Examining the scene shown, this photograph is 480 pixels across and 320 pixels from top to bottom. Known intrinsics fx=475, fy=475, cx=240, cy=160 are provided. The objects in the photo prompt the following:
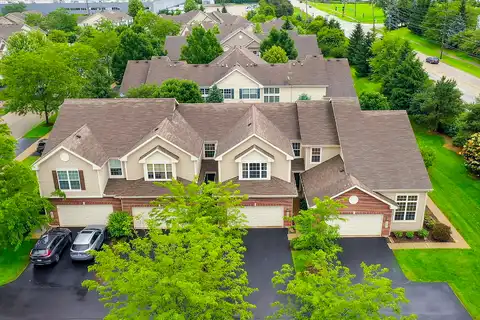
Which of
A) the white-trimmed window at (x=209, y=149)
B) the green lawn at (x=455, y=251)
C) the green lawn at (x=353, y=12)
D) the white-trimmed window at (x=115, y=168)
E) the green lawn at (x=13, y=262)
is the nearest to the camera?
the green lawn at (x=455, y=251)

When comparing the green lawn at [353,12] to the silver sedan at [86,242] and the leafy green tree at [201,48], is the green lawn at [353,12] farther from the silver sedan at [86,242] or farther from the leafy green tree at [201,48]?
the silver sedan at [86,242]

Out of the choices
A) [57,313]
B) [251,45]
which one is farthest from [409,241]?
[251,45]

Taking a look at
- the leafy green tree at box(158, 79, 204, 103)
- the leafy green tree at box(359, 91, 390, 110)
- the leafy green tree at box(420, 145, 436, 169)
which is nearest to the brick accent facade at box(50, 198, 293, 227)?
the leafy green tree at box(420, 145, 436, 169)

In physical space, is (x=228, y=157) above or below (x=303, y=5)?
above

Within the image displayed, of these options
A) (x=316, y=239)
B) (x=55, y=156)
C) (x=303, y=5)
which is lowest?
(x=303, y=5)

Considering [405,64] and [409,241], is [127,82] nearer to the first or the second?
[405,64]

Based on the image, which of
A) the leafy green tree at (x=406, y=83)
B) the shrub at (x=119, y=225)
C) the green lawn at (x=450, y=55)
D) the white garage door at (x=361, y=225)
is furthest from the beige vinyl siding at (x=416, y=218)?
the green lawn at (x=450, y=55)

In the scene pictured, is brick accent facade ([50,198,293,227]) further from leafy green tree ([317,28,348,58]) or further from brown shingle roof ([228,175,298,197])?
leafy green tree ([317,28,348,58])

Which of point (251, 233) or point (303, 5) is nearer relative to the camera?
point (251, 233)
